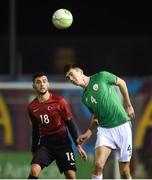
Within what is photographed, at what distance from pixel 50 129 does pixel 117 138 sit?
1029 mm

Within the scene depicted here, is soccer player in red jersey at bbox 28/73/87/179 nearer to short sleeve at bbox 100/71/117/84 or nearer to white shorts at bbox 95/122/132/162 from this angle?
white shorts at bbox 95/122/132/162

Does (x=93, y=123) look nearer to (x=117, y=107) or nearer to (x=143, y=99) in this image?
(x=117, y=107)

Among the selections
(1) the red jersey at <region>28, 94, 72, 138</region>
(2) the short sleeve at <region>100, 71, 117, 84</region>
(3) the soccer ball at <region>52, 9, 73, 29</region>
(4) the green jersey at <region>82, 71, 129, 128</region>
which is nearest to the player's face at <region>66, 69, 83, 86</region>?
(4) the green jersey at <region>82, 71, 129, 128</region>

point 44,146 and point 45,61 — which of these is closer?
point 44,146

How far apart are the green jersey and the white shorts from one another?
64 millimetres

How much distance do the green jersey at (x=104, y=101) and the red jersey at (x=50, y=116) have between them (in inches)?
24.7

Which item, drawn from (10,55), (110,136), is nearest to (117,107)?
(110,136)

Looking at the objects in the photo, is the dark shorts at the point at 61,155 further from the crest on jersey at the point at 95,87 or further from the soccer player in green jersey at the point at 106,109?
the crest on jersey at the point at 95,87

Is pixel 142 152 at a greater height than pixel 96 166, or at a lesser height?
lesser

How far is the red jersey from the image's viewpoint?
1191 cm

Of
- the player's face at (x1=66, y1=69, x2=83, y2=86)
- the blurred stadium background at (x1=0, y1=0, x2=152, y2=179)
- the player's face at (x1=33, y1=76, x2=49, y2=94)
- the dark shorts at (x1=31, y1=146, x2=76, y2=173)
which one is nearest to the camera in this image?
the player's face at (x1=66, y1=69, x2=83, y2=86)

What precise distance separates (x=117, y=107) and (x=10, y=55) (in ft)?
31.5

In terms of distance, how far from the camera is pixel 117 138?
11414 millimetres

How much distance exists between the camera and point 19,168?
14.9 m
